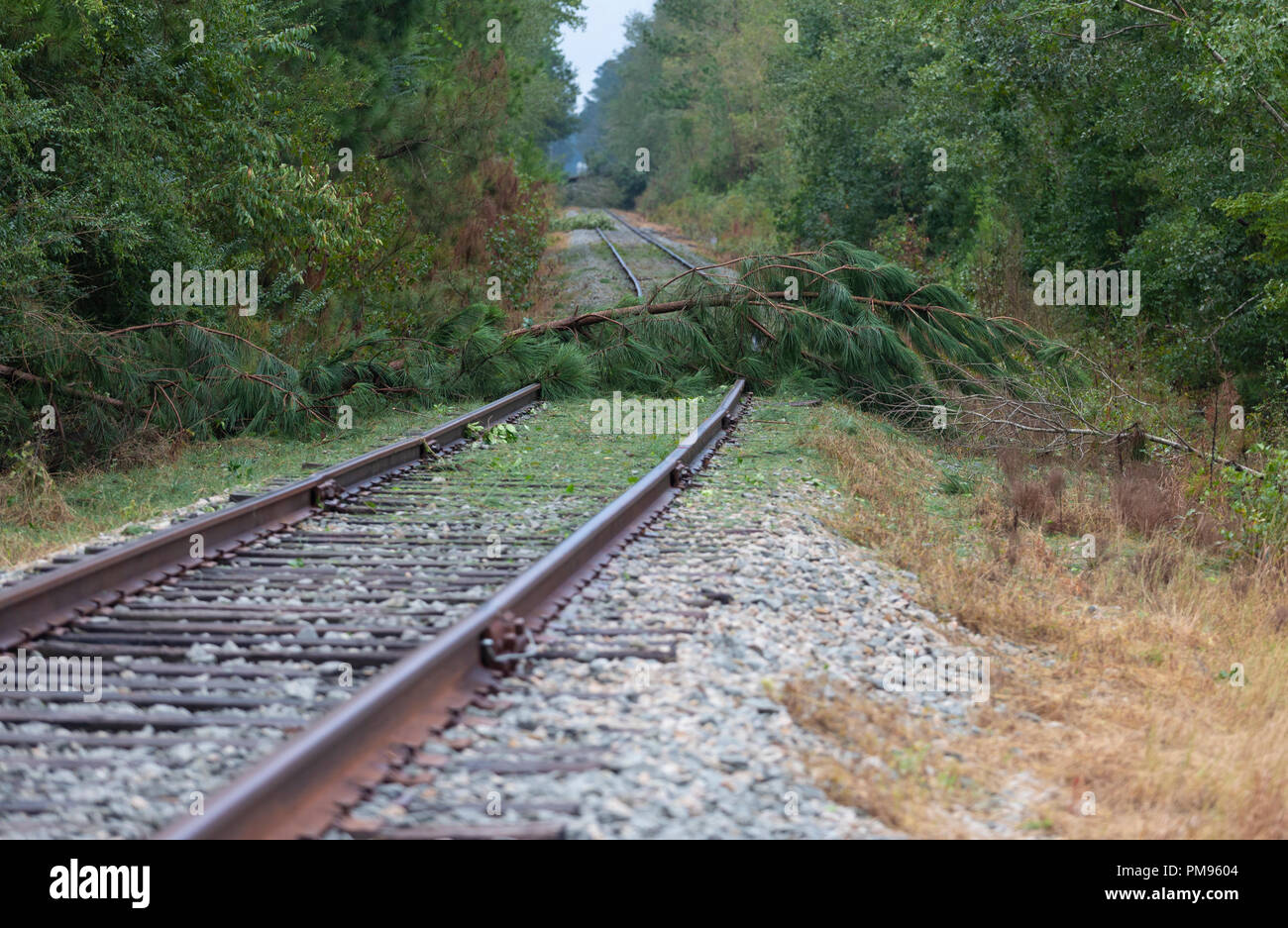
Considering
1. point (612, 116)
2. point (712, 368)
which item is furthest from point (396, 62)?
point (612, 116)

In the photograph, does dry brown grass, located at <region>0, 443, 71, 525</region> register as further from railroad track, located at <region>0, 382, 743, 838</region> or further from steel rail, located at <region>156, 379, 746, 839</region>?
steel rail, located at <region>156, 379, 746, 839</region>

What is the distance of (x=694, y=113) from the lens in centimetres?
5706

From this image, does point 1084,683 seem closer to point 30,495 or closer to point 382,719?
point 382,719

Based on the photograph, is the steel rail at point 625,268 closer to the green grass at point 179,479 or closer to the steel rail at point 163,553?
the green grass at point 179,479

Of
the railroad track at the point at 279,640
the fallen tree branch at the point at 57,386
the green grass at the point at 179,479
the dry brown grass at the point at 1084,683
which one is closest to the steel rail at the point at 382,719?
the railroad track at the point at 279,640

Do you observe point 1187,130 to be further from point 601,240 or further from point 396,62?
point 601,240

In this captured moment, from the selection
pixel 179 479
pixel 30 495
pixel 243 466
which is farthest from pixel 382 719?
pixel 243 466

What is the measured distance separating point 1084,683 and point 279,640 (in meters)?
3.33

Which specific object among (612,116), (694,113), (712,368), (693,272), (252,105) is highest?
(612,116)

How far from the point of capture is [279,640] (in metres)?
4.56

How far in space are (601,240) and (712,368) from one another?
79.2 ft

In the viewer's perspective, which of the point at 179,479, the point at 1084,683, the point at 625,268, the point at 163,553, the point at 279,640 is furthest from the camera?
the point at 625,268
